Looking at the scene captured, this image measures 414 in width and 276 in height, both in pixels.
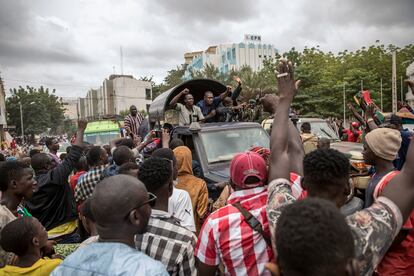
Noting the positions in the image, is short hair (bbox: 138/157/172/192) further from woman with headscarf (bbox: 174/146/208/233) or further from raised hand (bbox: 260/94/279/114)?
woman with headscarf (bbox: 174/146/208/233)

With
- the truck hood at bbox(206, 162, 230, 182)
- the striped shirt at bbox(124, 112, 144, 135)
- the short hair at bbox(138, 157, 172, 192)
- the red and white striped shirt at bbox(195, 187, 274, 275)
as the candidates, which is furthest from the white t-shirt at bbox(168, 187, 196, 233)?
the striped shirt at bbox(124, 112, 144, 135)

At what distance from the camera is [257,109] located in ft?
27.6

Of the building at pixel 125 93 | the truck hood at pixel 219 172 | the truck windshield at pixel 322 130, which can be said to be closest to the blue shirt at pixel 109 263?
the truck hood at pixel 219 172

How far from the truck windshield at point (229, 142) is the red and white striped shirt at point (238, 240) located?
3780 mm

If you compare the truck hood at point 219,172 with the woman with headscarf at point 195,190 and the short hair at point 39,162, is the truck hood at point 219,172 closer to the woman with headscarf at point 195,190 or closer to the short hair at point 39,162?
the woman with headscarf at point 195,190

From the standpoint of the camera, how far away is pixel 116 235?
1.67 metres

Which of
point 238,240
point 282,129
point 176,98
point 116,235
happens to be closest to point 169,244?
point 238,240

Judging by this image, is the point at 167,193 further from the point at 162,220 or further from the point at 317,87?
the point at 317,87

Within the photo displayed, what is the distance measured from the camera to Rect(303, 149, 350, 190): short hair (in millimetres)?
1821

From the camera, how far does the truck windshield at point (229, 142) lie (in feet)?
19.7

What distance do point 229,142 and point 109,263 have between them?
15.8ft

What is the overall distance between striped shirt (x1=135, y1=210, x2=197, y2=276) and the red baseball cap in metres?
0.52

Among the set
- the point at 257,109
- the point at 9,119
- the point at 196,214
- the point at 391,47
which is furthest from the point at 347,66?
the point at 9,119

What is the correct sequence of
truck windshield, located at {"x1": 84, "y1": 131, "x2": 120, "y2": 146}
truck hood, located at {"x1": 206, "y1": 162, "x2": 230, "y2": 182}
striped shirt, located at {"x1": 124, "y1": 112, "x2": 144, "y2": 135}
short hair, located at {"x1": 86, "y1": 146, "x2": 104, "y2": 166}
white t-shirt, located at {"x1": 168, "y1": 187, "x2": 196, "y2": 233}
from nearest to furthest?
white t-shirt, located at {"x1": 168, "y1": 187, "x2": 196, "y2": 233}, short hair, located at {"x1": 86, "y1": 146, "x2": 104, "y2": 166}, truck hood, located at {"x1": 206, "y1": 162, "x2": 230, "y2": 182}, striped shirt, located at {"x1": 124, "y1": 112, "x2": 144, "y2": 135}, truck windshield, located at {"x1": 84, "y1": 131, "x2": 120, "y2": 146}
